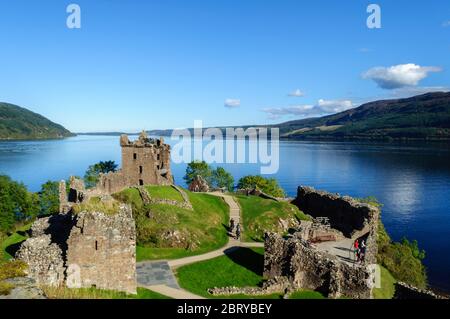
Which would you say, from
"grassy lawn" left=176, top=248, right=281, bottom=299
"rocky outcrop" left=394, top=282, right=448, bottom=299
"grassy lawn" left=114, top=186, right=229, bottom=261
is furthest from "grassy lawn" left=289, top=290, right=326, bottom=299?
"grassy lawn" left=114, top=186, right=229, bottom=261

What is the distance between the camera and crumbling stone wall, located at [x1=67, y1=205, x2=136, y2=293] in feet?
74.9

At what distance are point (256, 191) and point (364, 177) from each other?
94921 mm

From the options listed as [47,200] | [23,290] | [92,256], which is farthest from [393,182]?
[23,290]

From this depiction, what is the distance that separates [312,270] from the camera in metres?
29.5

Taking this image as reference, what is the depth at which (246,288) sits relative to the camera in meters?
28.6

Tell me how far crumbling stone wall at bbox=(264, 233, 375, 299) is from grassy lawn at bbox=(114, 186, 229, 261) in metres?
7.69

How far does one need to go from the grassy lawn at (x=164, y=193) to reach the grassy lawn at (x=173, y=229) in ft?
1.76

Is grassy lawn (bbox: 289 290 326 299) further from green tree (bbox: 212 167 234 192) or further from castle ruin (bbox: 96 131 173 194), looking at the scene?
green tree (bbox: 212 167 234 192)

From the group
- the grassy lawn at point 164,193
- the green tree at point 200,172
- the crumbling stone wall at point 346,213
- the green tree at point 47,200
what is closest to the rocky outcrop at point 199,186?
the crumbling stone wall at point 346,213

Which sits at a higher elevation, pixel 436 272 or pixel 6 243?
pixel 6 243

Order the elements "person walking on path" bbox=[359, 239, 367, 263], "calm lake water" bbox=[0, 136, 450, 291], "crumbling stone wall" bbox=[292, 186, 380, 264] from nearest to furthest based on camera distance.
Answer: "person walking on path" bbox=[359, 239, 367, 263] < "crumbling stone wall" bbox=[292, 186, 380, 264] < "calm lake water" bbox=[0, 136, 450, 291]

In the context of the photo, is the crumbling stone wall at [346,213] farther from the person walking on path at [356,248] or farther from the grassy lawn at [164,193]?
the grassy lawn at [164,193]
